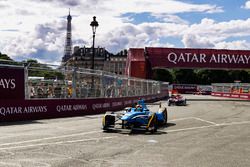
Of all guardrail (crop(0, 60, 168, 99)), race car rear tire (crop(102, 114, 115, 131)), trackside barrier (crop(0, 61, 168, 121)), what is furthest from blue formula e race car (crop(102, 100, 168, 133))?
guardrail (crop(0, 60, 168, 99))

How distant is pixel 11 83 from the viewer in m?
16.2

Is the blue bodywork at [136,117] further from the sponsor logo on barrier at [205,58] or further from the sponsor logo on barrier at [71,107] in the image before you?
the sponsor logo on barrier at [205,58]

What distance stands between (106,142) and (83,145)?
0.85 meters

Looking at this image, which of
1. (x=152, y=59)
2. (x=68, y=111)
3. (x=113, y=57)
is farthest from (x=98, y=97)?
(x=113, y=57)

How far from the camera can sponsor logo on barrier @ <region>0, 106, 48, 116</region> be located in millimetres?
15214

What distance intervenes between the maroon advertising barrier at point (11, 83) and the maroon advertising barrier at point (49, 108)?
511 millimetres

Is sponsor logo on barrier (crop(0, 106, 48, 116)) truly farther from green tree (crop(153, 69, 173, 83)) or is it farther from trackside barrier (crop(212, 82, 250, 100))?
green tree (crop(153, 69, 173, 83))

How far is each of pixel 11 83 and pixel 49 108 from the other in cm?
223

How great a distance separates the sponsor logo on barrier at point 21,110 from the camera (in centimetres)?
1521

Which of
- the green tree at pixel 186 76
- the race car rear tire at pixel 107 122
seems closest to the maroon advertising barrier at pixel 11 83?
the race car rear tire at pixel 107 122

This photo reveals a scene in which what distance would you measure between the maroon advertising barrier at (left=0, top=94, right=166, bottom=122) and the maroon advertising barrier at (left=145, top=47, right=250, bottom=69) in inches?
1122

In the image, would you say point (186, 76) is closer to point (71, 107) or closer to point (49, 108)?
point (71, 107)

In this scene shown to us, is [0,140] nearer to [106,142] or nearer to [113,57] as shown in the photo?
[106,142]

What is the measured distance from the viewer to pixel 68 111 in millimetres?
19047
